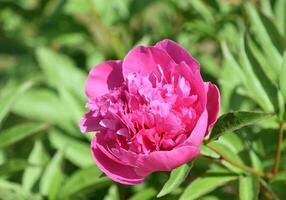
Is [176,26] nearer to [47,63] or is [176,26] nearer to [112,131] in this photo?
[47,63]

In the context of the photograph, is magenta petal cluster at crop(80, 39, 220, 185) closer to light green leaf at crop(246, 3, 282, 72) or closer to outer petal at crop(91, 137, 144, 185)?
outer petal at crop(91, 137, 144, 185)

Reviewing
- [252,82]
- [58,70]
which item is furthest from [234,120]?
[58,70]

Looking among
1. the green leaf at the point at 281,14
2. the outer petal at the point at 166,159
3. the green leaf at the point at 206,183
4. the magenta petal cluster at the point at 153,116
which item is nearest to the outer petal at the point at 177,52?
the magenta petal cluster at the point at 153,116

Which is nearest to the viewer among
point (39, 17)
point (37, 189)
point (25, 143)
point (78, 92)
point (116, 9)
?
point (37, 189)

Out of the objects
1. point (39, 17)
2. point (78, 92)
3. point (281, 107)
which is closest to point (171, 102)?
point (281, 107)

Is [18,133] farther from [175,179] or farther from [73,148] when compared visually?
[175,179]
